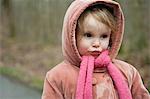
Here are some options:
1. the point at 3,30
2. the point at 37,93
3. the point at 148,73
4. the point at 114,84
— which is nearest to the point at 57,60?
the point at 37,93

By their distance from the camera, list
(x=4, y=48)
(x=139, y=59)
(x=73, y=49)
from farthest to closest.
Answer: (x=4, y=48), (x=139, y=59), (x=73, y=49)

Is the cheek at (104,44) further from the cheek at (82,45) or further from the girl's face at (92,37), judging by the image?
the cheek at (82,45)

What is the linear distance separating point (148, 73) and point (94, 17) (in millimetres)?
5549

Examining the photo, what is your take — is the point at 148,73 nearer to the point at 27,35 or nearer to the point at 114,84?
the point at 114,84

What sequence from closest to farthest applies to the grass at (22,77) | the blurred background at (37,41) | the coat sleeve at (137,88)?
the coat sleeve at (137,88) → the blurred background at (37,41) → the grass at (22,77)

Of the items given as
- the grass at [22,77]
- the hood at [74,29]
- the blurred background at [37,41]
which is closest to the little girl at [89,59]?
the hood at [74,29]

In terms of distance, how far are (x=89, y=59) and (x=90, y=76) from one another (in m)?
0.12

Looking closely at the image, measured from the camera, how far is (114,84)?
12.3 feet

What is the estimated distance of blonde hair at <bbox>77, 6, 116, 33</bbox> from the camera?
367 centimetres

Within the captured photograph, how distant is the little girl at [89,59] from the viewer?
365cm

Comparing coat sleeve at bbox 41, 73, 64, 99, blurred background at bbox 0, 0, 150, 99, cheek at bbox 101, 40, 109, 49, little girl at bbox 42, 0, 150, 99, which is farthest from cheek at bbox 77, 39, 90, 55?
blurred background at bbox 0, 0, 150, 99

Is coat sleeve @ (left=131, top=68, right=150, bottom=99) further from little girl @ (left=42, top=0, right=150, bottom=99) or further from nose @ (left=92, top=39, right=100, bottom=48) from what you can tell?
nose @ (left=92, top=39, right=100, bottom=48)

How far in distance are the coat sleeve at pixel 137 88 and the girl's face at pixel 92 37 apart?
1.14ft

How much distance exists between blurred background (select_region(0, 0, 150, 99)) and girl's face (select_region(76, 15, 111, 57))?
15.2 feet
